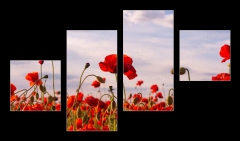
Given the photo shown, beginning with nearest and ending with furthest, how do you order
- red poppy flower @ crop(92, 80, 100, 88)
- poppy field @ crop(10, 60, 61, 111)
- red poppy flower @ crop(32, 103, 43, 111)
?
red poppy flower @ crop(92, 80, 100, 88), poppy field @ crop(10, 60, 61, 111), red poppy flower @ crop(32, 103, 43, 111)

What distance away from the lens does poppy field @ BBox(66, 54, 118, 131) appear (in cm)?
257

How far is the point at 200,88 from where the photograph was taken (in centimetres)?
266

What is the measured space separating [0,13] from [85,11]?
685 mm

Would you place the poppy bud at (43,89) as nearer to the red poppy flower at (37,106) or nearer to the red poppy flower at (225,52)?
the red poppy flower at (37,106)

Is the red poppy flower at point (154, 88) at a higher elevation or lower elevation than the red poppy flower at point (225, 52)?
lower

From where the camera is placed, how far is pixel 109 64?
8.45 feet

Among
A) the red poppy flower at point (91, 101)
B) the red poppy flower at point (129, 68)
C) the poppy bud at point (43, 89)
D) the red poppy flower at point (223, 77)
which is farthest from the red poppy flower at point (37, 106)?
the red poppy flower at point (223, 77)

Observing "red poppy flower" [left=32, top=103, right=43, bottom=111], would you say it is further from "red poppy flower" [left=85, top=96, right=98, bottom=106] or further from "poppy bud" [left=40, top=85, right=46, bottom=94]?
"red poppy flower" [left=85, top=96, right=98, bottom=106]

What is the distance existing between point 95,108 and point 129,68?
1.39 ft

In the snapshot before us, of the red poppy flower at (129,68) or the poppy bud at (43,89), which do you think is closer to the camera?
the red poppy flower at (129,68)

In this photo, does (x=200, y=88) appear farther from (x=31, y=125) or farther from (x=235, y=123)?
(x=31, y=125)

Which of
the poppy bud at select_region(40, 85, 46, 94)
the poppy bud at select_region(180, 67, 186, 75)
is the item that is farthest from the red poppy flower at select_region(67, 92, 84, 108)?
the poppy bud at select_region(180, 67, 186, 75)

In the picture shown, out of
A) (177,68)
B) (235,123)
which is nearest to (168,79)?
(177,68)

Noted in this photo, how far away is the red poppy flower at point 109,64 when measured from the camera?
8.43 feet
